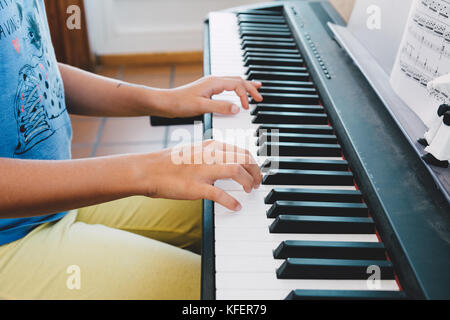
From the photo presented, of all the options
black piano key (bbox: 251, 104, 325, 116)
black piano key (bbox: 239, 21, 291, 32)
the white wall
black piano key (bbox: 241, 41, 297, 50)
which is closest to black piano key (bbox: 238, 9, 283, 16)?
black piano key (bbox: 239, 21, 291, 32)

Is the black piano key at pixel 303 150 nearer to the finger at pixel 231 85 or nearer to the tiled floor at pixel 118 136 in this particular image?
the finger at pixel 231 85

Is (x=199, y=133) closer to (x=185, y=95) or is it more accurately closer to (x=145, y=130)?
(x=145, y=130)

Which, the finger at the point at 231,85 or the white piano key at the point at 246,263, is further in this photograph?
the finger at the point at 231,85

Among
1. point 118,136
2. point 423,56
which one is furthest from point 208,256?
point 118,136

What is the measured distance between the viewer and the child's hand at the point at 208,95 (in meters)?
1.01

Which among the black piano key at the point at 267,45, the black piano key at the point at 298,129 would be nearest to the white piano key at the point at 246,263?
the black piano key at the point at 298,129

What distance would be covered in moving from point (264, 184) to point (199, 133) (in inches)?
65.3

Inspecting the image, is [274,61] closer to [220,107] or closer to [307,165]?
[220,107]

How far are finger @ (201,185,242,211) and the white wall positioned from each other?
8.84 feet

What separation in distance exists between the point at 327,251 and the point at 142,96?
702 mm

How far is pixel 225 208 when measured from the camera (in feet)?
2.37

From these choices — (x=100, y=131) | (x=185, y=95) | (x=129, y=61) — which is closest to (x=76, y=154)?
(x=100, y=131)

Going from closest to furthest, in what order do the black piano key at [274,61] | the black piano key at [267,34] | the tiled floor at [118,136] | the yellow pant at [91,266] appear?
the yellow pant at [91,266] → the black piano key at [274,61] → the black piano key at [267,34] → the tiled floor at [118,136]

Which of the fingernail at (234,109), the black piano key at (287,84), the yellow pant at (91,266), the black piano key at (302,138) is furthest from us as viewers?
the black piano key at (287,84)
